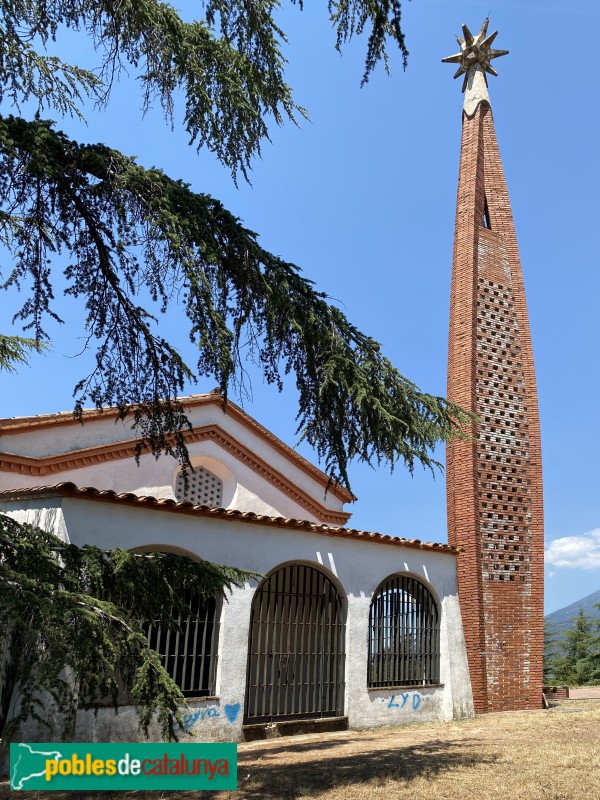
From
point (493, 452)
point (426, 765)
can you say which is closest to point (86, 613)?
point (426, 765)

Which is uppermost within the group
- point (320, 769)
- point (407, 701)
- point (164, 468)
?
point (164, 468)

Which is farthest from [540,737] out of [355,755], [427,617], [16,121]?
[16,121]

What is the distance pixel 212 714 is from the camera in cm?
915

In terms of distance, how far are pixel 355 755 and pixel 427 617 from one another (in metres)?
4.48

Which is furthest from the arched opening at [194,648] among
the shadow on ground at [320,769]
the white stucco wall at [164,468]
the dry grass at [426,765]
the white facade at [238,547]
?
the white stucco wall at [164,468]

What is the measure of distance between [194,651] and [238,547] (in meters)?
1.48

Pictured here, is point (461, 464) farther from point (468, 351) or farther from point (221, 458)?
point (221, 458)

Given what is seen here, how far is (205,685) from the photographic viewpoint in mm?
9766

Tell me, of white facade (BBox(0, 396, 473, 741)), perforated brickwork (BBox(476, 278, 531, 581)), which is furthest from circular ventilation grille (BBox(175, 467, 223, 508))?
perforated brickwork (BBox(476, 278, 531, 581))

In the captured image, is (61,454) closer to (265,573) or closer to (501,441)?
(265,573)

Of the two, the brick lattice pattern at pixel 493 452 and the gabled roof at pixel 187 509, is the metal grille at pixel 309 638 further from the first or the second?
the brick lattice pattern at pixel 493 452

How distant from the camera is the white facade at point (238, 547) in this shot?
27.5 feet

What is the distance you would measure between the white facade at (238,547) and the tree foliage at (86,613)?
306 centimetres

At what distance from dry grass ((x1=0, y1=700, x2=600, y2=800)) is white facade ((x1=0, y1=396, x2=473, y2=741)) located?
763 millimetres
